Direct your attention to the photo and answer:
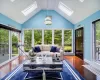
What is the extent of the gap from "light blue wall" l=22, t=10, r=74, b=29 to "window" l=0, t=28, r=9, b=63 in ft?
10.4

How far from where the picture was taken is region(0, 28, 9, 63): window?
6.77 metres

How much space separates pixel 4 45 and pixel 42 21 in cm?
417

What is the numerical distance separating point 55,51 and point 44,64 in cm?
387

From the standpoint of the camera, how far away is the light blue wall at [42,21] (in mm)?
10500

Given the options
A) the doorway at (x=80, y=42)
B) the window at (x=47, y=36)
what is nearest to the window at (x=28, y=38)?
the window at (x=47, y=36)

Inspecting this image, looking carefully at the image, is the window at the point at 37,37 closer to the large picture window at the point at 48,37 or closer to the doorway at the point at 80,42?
the large picture window at the point at 48,37

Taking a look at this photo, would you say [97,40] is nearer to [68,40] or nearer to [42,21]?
[68,40]

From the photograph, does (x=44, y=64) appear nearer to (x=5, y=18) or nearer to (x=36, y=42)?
(x=5, y=18)

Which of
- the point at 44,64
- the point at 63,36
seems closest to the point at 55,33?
the point at 63,36

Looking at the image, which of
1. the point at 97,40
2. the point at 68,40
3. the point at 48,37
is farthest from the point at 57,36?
the point at 97,40

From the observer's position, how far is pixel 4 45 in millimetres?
7164

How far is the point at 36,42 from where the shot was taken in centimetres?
1063

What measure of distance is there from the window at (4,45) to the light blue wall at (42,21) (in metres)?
3.17

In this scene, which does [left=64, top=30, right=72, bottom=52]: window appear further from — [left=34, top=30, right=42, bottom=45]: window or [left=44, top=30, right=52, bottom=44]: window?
[left=34, top=30, right=42, bottom=45]: window
